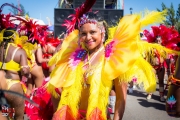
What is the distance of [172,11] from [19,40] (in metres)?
25.3

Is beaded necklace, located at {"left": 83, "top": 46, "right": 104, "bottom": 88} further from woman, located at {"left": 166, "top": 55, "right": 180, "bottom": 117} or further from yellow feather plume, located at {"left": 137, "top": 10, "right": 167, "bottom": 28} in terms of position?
woman, located at {"left": 166, "top": 55, "right": 180, "bottom": 117}

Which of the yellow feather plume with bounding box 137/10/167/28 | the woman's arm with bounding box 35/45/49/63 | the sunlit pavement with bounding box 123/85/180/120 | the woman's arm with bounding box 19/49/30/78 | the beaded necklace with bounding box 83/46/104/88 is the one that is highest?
the yellow feather plume with bounding box 137/10/167/28

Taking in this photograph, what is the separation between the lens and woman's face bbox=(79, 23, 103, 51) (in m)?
2.49

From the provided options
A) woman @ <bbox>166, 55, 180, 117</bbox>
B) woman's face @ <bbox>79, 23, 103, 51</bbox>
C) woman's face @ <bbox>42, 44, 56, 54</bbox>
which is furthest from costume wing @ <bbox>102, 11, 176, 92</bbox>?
woman's face @ <bbox>42, 44, 56, 54</bbox>

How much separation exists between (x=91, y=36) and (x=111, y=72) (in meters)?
0.40

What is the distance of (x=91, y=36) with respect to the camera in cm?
249

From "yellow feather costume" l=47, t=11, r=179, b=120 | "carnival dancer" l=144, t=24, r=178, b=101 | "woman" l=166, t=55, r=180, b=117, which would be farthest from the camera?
"carnival dancer" l=144, t=24, r=178, b=101

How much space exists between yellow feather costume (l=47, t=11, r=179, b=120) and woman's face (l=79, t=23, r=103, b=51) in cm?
10

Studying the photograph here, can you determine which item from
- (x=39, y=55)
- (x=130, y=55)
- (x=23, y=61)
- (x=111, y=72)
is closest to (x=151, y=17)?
(x=130, y=55)

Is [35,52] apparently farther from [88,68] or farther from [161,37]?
A: [88,68]

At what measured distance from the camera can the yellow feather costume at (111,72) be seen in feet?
7.63

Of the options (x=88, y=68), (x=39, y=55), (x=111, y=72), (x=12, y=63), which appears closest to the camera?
(x=111, y=72)

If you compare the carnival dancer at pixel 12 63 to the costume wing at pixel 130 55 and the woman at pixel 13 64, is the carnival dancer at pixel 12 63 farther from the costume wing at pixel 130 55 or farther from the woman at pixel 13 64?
the costume wing at pixel 130 55

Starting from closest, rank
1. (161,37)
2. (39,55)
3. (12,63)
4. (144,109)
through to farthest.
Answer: (12,63) < (39,55) < (161,37) < (144,109)
